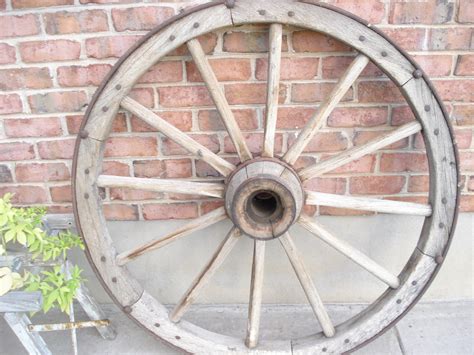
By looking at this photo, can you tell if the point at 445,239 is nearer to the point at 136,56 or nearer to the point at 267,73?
the point at 267,73

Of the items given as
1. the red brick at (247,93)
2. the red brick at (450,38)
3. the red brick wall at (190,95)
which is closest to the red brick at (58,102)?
the red brick wall at (190,95)

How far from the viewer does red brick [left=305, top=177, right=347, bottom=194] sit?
176 cm

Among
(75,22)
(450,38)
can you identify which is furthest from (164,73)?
(450,38)

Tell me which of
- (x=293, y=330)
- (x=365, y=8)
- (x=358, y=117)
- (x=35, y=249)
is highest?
(x=365, y=8)

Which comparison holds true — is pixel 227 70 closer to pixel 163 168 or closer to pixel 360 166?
pixel 163 168

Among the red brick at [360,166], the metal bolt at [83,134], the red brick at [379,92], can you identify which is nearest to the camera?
the metal bolt at [83,134]

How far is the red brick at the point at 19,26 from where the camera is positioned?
1.57m

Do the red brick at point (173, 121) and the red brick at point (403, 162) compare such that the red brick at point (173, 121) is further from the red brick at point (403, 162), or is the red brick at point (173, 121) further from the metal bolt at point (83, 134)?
the red brick at point (403, 162)

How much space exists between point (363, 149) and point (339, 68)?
10.8 inches

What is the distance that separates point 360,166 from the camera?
175 centimetres

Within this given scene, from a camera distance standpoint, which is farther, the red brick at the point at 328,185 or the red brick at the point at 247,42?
the red brick at the point at 328,185

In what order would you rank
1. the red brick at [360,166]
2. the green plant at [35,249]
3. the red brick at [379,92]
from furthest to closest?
the red brick at [360,166], the red brick at [379,92], the green plant at [35,249]

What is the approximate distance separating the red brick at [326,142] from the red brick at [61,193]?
0.78 m

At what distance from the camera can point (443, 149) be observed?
5.02 ft
